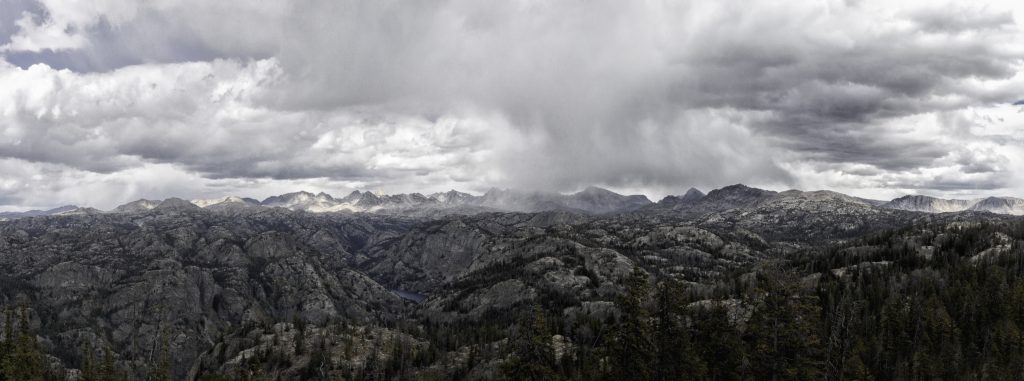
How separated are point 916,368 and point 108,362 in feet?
704

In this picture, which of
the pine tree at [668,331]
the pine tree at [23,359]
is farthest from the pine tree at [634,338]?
the pine tree at [23,359]

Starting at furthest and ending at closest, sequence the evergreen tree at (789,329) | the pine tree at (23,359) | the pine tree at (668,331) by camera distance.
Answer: the pine tree at (23,359), the pine tree at (668,331), the evergreen tree at (789,329)

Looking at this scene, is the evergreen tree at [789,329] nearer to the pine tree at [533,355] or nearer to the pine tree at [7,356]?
the pine tree at [533,355]

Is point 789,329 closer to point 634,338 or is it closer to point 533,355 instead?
point 634,338

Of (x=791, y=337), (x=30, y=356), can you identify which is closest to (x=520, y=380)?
(x=791, y=337)

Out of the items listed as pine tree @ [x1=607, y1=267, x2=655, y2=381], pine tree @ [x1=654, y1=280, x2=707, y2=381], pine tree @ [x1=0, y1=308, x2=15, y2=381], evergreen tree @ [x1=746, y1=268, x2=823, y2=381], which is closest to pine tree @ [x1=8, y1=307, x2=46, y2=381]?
pine tree @ [x1=0, y1=308, x2=15, y2=381]

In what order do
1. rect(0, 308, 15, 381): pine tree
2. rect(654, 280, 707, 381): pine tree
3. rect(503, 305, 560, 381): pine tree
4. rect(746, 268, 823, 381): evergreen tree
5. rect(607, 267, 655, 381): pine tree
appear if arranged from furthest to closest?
rect(0, 308, 15, 381): pine tree, rect(654, 280, 707, 381): pine tree, rect(746, 268, 823, 381): evergreen tree, rect(607, 267, 655, 381): pine tree, rect(503, 305, 560, 381): pine tree

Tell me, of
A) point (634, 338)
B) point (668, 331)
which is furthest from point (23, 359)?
point (668, 331)

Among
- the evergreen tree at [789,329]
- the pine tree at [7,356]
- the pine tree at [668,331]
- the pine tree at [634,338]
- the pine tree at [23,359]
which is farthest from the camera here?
the pine tree at [23,359]

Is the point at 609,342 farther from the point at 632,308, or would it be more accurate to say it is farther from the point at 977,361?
the point at 977,361

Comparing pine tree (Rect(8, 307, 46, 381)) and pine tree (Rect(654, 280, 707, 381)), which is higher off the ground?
pine tree (Rect(654, 280, 707, 381))

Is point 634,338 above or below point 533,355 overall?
above

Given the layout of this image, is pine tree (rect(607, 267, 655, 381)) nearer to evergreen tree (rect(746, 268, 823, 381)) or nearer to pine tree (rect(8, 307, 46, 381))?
evergreen tree (rect(746, 268, 823, 381))

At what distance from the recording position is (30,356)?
434 feet
